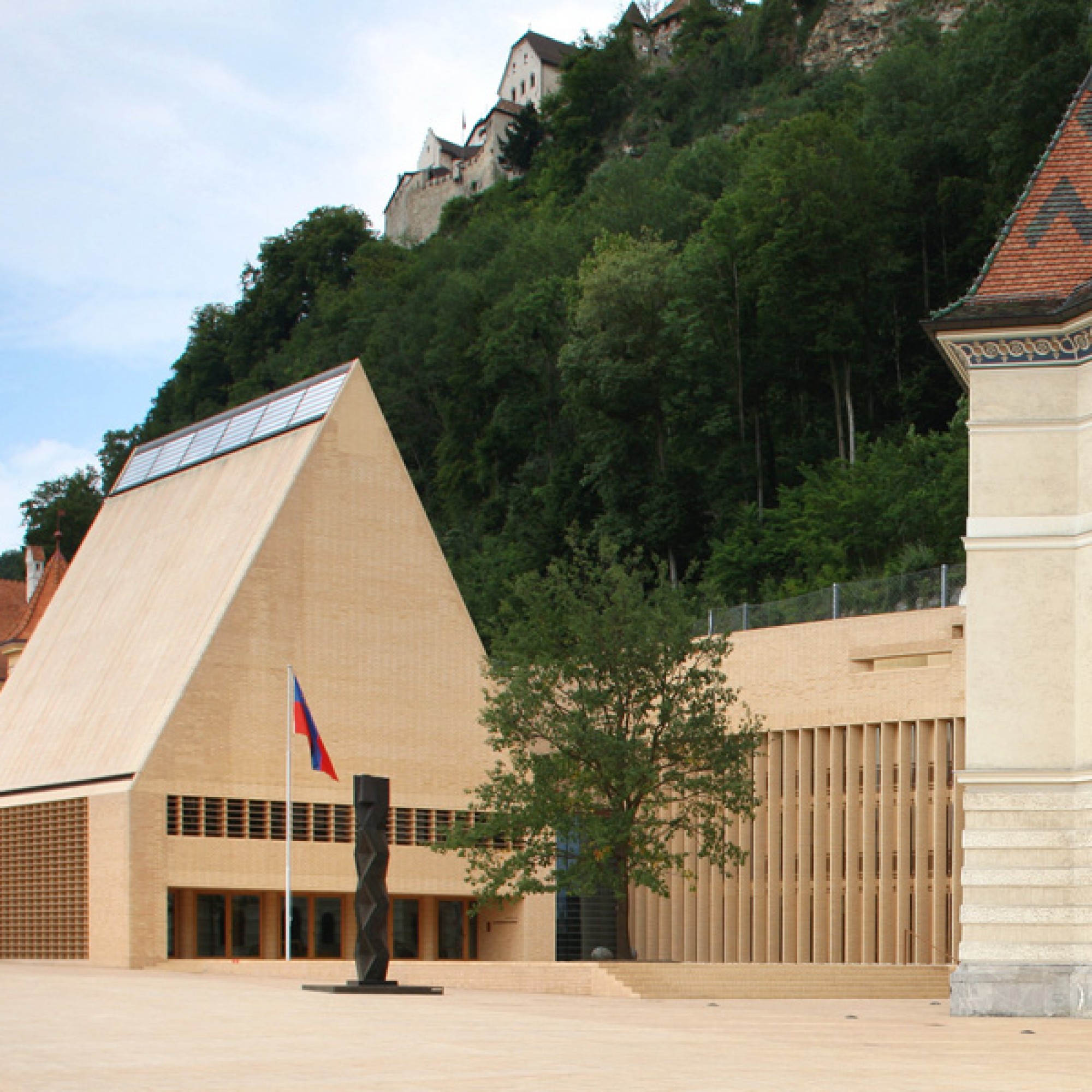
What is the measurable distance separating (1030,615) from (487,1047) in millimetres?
10989

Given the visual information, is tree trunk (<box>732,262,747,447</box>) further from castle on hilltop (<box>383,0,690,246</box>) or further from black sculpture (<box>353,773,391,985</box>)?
castle on hilltop (<box>383,0,690,246</box>)

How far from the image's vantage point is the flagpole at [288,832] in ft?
117

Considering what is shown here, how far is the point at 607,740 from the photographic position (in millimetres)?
35531

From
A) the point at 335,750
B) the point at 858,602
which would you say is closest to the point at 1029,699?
the point at 858,602

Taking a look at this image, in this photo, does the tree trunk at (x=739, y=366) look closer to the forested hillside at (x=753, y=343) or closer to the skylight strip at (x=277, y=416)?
the forested hillside at (x=753, y=343)

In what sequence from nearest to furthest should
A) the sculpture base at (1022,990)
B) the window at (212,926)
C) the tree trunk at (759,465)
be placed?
the sculpture base at (1022,990) < the window at (212,926) < the tree trunk at (759,465)

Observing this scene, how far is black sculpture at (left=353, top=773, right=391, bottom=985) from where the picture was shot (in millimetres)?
23766

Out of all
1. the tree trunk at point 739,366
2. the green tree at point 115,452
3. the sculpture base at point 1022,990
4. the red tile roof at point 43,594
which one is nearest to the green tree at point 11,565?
the green tree at point 115,452

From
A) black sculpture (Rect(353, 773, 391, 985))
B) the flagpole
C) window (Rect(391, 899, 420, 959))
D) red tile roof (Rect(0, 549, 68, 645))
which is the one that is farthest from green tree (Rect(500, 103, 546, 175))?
black sculpture (Rect(353, 773, 391, 985))

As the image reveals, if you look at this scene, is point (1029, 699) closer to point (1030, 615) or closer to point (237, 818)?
point (1030, 615)

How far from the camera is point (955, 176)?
6297cm

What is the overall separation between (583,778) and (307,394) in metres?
12.9

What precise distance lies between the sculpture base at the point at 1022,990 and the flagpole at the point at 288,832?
16188mm

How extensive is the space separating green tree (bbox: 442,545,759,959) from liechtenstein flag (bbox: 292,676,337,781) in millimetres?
3074
